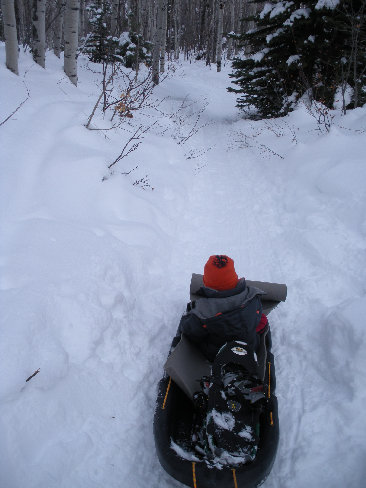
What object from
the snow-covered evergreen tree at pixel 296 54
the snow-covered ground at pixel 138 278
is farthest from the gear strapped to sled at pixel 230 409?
the snow-covered evergreen tree at pixel 296 54

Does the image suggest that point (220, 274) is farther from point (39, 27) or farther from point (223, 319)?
point (39, 27)

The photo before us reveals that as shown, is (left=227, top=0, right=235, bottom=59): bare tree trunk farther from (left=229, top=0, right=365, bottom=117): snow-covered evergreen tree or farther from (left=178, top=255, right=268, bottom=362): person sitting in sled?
(left=178, top=255, right=268, bottom=362): person sitting in sled

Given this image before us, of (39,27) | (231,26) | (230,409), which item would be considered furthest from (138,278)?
(231,26)

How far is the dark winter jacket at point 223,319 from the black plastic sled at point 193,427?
4.7 inches

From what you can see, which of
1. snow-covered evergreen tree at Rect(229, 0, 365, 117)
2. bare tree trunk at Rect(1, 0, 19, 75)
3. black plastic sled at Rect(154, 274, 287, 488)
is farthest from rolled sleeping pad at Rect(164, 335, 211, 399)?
bare tree trunk at Rect(1, 0, 19, 75)

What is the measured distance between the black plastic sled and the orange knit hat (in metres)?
0.51

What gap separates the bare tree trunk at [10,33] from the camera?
5848mm

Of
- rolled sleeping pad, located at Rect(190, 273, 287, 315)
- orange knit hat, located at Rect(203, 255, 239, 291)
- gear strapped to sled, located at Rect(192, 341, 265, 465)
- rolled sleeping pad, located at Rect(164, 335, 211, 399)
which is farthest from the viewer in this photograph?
rolled sleeping pad, located at Rect(190, 273, 287, 315)

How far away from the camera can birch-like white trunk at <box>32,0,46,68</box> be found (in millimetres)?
7867

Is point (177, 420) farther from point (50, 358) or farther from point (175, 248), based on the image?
point (175, 248)

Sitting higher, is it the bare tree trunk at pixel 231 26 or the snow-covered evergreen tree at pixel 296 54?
the bare tree trunk at pixel 231 26

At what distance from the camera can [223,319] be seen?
2365 mm

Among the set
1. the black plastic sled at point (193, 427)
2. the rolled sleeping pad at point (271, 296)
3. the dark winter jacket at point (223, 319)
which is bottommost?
the black plastic sled at point (193, 427)

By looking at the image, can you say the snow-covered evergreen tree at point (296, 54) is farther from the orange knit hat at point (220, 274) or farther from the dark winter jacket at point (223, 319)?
the dark winter jacket at point (223, 319)
